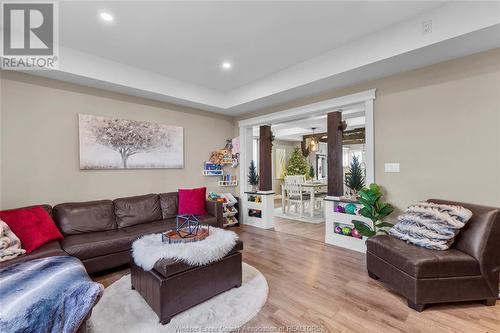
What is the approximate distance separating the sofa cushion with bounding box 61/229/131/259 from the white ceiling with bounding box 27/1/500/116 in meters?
2.09

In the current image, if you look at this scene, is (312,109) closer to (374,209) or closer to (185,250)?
(374,209)

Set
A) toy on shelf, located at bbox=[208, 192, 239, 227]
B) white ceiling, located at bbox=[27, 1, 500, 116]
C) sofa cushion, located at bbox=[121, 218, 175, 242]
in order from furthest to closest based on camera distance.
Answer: toy on shelf, located at bbox=[208, 192, 239, 227]
sofa cushion, located at bbox=[121, 218, 175, 242]
white ceiling, located at bbox=[27, 1, 500, 116]

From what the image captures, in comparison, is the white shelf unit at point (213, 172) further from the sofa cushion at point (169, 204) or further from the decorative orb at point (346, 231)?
the decorative orb at point (346, 231)

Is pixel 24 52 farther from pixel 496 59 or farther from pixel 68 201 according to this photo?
pixel 496 59

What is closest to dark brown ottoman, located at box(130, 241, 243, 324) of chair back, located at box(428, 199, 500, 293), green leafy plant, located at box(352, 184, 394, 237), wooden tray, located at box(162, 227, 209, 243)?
wooden tray, located at box(162, 227, 209, 243)

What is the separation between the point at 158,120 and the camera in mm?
4156

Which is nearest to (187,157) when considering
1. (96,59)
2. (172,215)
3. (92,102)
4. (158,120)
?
(158,120)

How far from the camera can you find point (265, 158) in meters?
5.03

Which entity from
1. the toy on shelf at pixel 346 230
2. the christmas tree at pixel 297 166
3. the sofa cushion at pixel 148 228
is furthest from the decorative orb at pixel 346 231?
the christmas tree at pixel 297 166

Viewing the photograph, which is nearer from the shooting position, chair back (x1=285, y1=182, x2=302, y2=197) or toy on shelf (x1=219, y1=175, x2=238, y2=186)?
toy on shelf (x1=219, y1=175, x2=238, y2=186)

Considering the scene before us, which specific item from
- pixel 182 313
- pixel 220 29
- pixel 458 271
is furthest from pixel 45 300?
pixel 458 271

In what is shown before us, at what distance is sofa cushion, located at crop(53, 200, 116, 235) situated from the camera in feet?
9.52

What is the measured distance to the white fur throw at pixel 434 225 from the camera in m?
2.13

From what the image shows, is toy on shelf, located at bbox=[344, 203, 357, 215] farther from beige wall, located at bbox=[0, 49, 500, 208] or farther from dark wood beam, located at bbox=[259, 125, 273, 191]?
dark wood beam, located at bbox=[259, 125, 273, 191]
